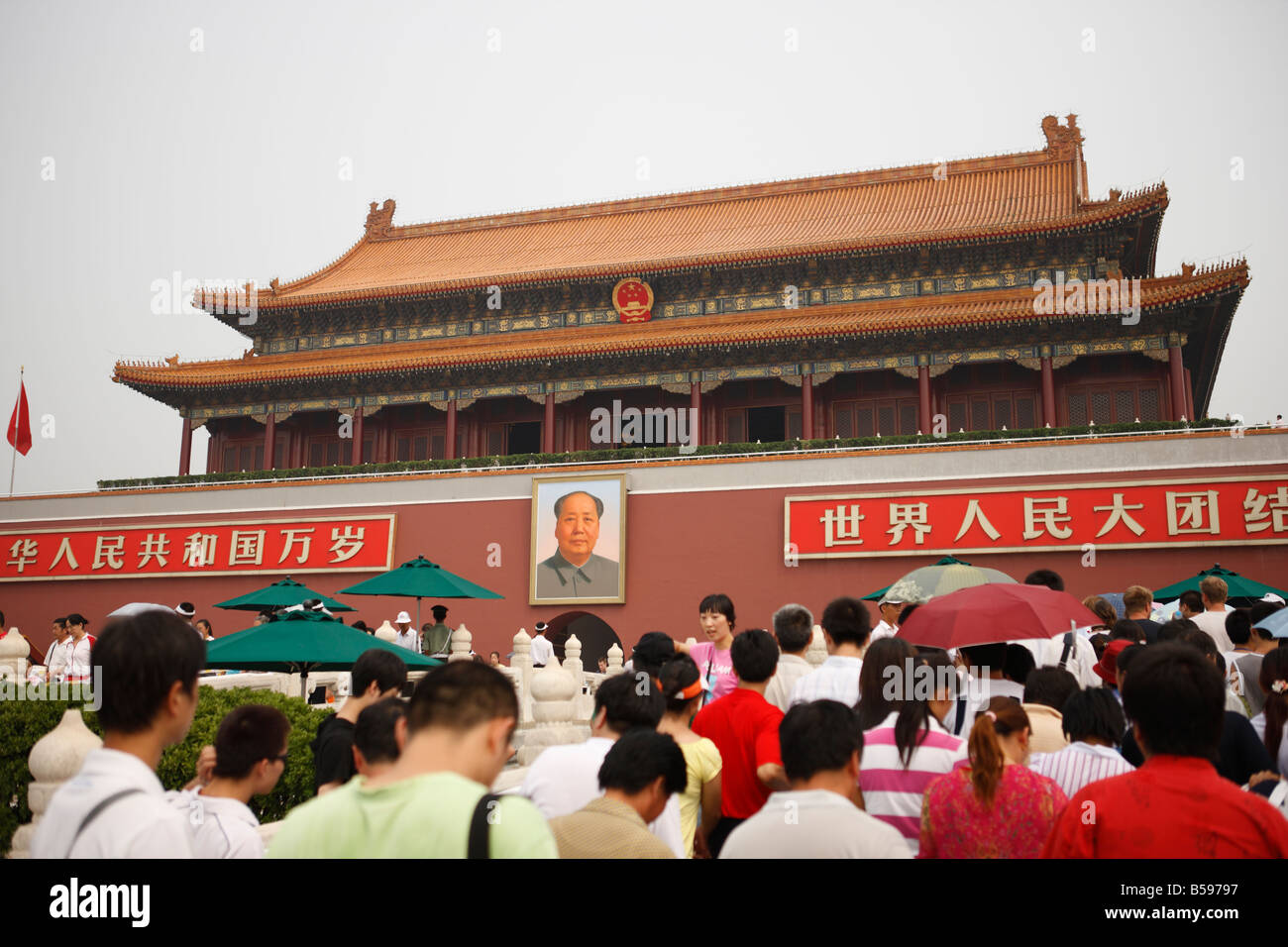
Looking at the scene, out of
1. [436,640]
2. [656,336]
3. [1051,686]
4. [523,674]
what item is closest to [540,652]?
[523,674]

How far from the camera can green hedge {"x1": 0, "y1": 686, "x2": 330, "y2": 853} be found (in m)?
7.16

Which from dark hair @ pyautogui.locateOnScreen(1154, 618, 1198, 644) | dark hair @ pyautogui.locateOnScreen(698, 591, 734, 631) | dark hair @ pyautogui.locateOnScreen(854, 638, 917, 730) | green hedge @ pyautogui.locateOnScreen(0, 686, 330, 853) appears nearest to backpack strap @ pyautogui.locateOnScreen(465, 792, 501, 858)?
dark hair @ pyautogui.locateOnScreen(854, 638, 917, 730)

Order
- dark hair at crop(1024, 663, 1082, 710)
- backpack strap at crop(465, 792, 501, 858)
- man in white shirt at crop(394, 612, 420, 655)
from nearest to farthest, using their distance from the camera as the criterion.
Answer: backpack strap at crop(465, 792, 501, 858) < dark hair at crop(1024, 663, 1082, 710) < man in white shirt at crop(394, 612, 420, 655)

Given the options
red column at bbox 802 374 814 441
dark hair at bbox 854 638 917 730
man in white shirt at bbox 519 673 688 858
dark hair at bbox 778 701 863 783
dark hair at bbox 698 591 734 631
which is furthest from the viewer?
red column at bbox 802 374 814 441

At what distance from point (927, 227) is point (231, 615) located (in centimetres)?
1531

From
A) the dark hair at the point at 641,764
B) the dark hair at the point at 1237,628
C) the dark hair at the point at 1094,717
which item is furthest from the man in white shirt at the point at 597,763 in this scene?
the dark hair at the point at 1237,628

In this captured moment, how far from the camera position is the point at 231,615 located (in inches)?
771

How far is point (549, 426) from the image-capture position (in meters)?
20.3

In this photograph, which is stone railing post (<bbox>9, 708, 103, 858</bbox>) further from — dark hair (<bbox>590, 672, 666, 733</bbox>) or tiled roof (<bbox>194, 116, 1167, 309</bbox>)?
tiled roof (<bbox>194, 116, 1167, 309</bbox>)

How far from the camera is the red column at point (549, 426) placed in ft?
65.8

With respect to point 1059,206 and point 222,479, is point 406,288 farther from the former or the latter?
point 1059,206

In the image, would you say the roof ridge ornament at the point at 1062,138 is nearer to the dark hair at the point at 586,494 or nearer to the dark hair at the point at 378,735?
the dark hair at the point at 586,494

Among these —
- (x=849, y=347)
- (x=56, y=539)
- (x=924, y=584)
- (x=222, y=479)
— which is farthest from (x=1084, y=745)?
(x=56, y=539)

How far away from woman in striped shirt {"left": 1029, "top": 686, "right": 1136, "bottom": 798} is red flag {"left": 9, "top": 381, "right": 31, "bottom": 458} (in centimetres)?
2244
